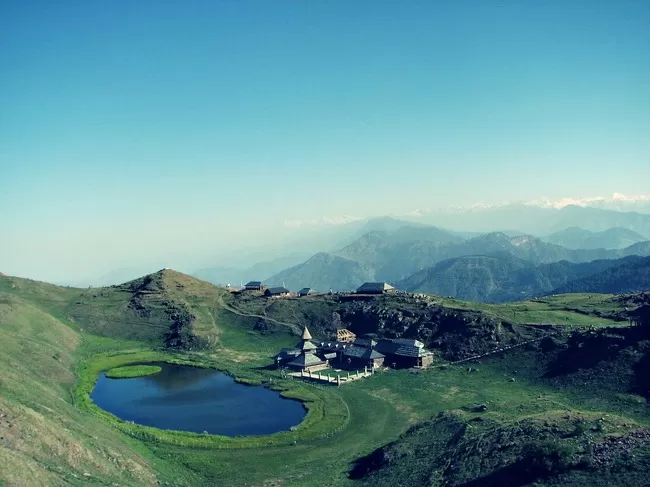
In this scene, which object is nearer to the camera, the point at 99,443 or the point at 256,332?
the point at 99,443

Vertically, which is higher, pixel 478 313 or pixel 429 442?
pixel 478 313

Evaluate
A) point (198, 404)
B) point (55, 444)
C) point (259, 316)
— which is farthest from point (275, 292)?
point (55, 444)

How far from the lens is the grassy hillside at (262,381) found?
168ft

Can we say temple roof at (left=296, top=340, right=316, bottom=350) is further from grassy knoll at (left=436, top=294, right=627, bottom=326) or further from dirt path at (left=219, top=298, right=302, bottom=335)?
grassy knoll at (left=436, top=294, right=627, bottom=326)

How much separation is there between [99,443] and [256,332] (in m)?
78.0

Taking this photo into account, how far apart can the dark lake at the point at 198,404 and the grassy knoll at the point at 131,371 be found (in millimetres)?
1607

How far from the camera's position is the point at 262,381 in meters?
94.8

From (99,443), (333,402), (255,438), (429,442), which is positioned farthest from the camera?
(333,402)

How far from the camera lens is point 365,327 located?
12231cm

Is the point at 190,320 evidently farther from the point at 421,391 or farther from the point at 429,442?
the point at 429,442

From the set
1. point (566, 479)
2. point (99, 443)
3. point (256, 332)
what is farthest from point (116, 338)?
point (566, 479)

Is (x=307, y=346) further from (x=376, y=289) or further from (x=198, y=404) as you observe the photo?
(x=376, y=289)

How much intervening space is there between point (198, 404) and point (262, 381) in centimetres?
1442

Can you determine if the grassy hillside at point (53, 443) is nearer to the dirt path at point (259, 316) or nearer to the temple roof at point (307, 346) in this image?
the temple roof at point (307, 346)
